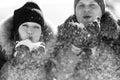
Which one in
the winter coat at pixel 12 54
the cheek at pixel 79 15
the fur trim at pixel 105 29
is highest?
the cheek at pixel 79 15

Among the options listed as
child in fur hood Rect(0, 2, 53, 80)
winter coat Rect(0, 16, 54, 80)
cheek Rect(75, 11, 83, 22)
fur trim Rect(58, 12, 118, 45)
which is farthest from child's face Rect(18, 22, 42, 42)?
cheek Rect(75, 11, 83, 22)

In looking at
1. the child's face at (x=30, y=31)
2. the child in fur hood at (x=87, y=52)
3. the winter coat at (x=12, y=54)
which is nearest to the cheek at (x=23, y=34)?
the child's face at (x=30, y=31)

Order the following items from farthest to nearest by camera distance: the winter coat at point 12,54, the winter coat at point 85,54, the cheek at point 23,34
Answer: the cheek at point 23,34, the winter coat at point 12,54, the winter coat at point 85,54

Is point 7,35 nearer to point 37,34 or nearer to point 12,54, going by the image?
point 12,54

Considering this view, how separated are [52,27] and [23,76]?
0.58 meters

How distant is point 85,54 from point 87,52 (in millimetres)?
27

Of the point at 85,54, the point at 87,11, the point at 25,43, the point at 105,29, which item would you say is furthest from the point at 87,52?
the point at 25,43

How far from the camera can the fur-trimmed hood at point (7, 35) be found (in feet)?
8.97

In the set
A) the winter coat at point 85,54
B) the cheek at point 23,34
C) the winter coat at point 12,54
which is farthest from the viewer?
the cheek at point 23,34

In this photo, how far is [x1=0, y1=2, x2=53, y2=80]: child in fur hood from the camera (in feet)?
8.35

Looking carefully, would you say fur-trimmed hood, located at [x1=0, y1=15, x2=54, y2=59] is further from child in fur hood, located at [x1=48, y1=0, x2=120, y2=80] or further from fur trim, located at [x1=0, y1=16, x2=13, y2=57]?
child in fur hood, located at [x1=48, y1=0, x2=120, y2=80]

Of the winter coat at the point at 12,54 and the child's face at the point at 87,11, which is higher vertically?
the child's face at the point at 87,11

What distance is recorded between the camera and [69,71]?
2.48 m

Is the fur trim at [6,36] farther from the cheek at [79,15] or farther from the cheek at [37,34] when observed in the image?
the cheek at [79,15]
